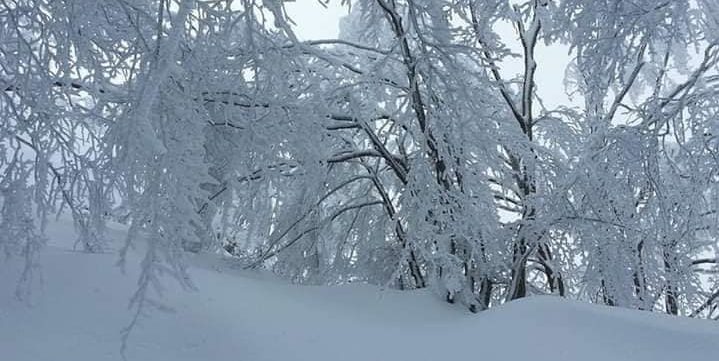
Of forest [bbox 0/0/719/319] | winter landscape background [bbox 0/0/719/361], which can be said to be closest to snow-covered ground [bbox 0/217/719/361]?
winter landscape background [bbox 0/0/719/361]

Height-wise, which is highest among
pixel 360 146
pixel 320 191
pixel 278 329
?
pixel 360 146

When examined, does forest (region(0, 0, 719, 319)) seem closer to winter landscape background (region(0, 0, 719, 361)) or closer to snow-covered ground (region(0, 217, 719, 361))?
winter landscape background (region(0, 0, 719, 361))

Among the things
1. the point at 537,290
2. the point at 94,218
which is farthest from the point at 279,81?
the point at 537,290

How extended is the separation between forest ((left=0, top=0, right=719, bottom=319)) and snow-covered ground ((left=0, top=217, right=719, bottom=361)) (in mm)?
195

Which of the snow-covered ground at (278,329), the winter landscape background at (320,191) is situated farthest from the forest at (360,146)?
the snow-covered ground at (278,329)

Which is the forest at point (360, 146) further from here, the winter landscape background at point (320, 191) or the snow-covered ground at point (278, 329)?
the snow-covered ground at point (278, 329)

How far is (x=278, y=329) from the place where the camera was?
360 cm

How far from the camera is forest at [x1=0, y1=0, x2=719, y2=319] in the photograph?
9.47 ft

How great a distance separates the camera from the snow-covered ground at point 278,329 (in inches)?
120

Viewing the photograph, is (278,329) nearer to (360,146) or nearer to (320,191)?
(320,191)

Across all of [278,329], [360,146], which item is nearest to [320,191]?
[360,146]

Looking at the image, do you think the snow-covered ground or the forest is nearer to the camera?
the forest

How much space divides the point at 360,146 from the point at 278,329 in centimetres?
402

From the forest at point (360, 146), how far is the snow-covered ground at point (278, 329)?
195 mm
